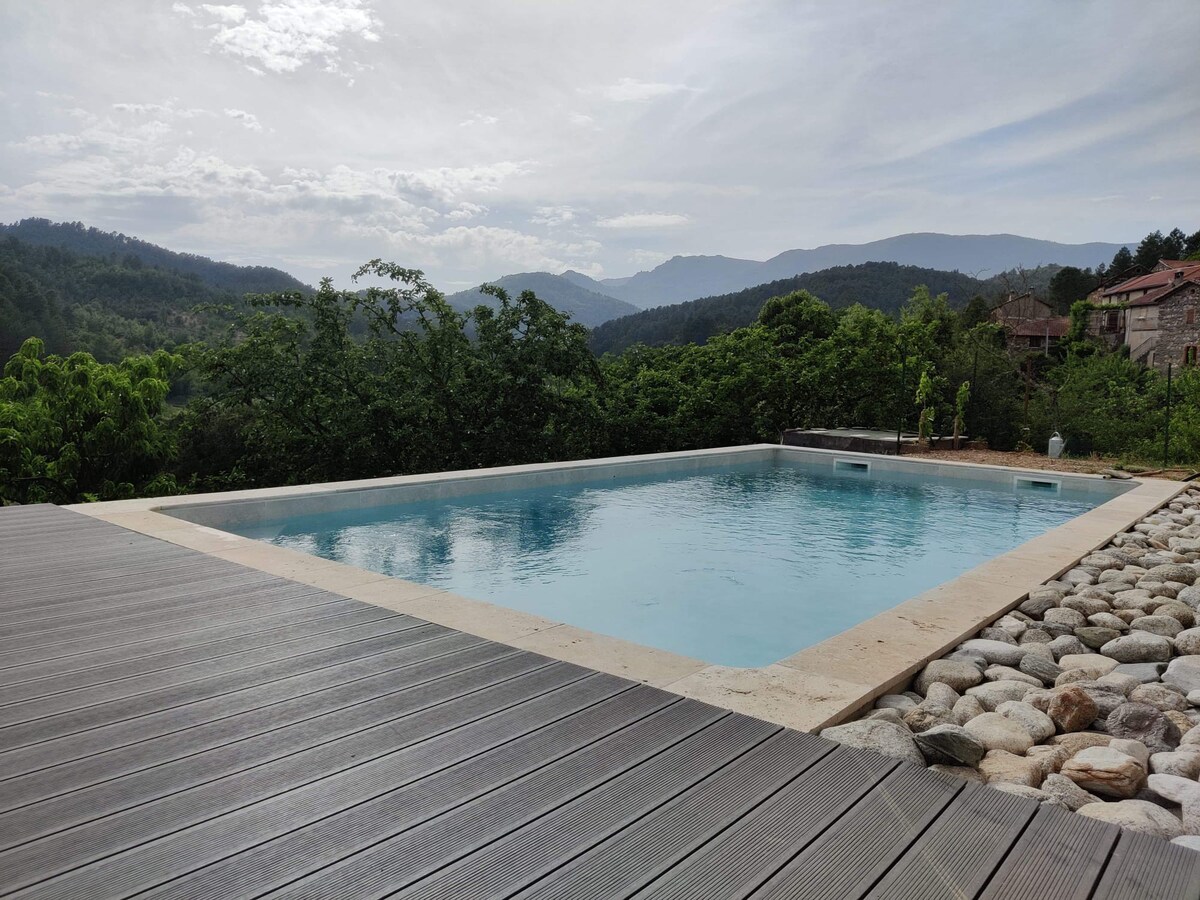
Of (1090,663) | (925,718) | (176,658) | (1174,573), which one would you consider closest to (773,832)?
(925,718)

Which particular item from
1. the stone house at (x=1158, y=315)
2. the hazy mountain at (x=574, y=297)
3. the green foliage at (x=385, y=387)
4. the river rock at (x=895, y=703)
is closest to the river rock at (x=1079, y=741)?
the river rock at (x=895, y=703)

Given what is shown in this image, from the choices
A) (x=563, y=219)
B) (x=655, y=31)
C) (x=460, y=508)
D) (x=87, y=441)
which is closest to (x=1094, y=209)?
(x=563, y=219)

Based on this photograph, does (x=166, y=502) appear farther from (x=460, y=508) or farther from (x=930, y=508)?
(x=930, y=508)

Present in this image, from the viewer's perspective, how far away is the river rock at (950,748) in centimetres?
197

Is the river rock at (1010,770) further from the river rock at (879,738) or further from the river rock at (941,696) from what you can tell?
the river rock at (941,696)

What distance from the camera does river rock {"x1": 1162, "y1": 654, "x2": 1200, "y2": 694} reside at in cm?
261

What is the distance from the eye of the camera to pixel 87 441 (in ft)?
24.3

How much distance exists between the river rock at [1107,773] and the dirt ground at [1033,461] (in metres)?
7.67

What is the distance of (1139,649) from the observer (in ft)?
9.55

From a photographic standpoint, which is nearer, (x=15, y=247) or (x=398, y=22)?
(x=398, y=22)

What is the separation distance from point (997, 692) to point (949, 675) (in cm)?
14

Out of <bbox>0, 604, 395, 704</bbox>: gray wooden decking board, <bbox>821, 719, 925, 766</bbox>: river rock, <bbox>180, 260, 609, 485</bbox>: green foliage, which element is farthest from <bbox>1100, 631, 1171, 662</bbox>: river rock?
<bbox>180, 260, 609, 485</bbox>: green foliage

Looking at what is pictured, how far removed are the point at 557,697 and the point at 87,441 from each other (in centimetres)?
A: 708

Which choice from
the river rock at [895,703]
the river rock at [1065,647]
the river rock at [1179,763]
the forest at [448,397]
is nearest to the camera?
the river rock at [1179,763]
